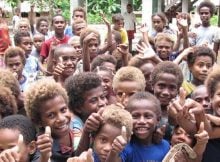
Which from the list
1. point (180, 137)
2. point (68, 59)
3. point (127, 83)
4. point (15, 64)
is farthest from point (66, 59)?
point (180, 137)

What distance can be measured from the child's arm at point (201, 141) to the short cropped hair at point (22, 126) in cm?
89

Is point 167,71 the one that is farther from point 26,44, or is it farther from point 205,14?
point 205,14

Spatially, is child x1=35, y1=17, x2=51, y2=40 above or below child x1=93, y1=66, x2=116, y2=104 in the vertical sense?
above

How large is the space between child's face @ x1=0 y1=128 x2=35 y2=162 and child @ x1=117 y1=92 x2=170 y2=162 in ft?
1.79

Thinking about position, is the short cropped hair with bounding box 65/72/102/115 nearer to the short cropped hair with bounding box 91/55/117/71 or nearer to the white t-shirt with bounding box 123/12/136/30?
the short cropped hair with bounding box 91/55/117/71

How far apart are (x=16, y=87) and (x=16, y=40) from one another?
2.97 m

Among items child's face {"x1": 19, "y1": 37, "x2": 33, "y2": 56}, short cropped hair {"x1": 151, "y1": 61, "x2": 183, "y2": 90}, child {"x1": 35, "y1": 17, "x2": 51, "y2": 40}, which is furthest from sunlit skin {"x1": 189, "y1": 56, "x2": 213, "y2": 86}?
child {"x1": 35, "y1": 17, "x2": 51, "y2": 40}

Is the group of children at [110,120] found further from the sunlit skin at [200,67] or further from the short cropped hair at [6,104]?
the sunlit skin at [200,67]

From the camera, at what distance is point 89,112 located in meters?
3.04

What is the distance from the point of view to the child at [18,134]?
2350 mm

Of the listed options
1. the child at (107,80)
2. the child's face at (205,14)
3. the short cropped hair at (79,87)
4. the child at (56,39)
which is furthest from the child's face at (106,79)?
the child's face at (205,14)

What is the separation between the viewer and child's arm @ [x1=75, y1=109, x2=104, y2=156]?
2.49 m

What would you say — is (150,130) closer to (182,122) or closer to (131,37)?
(182,122)

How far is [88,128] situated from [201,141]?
61cm
